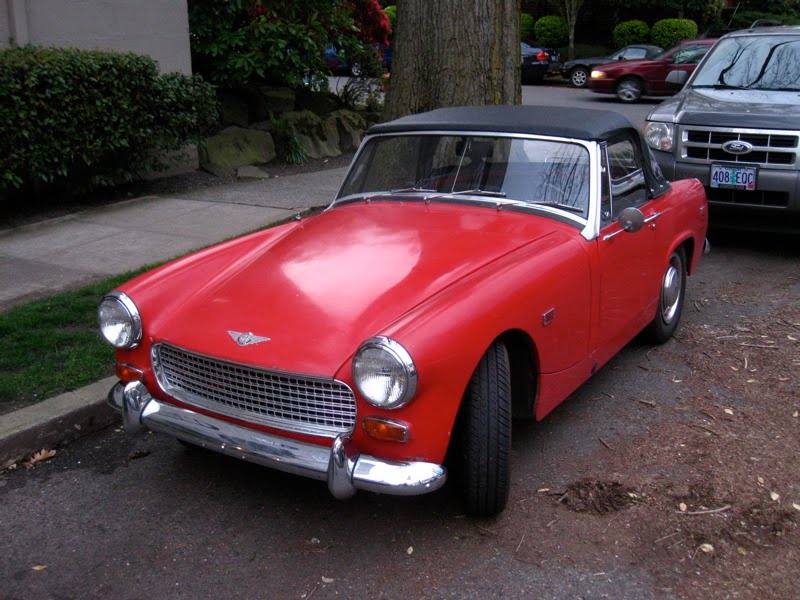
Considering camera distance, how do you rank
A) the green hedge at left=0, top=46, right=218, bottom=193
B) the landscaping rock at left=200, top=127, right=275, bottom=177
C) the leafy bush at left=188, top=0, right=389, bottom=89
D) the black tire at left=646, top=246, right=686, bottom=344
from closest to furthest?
the black tire at left=646, top=246, right=686, bottom=344 → the green hedge at left=0, top=46, right=218, bottom=193 → the landscaping rock at left=200, top=127, right=275, bottom=177 → the leafy bush at left=188, top=0, right=389, bottom=89

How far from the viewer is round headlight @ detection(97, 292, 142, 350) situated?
12.0 ft

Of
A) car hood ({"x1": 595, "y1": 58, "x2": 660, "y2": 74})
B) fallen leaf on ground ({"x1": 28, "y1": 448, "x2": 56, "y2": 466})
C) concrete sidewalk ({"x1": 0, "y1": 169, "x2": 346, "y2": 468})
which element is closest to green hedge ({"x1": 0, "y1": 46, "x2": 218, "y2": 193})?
concrete sidewalk ({"x1": 0, "y1": 169, "x2": 346, "y2": 468})

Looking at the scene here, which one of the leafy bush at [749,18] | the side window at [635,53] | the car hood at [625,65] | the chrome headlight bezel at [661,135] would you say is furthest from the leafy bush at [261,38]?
the leafy bush at [749,18]

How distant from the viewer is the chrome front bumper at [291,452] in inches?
121

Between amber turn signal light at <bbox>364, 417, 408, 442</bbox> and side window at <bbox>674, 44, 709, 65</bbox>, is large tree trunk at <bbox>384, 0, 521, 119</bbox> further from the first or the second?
side window at <bbox>674, 44, 709, 65</bbox>

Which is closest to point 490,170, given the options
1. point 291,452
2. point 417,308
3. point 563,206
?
point 563,206

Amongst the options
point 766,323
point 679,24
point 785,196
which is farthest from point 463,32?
point 679,24

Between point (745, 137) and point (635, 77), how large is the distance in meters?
14.7

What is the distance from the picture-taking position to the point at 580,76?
25531mm

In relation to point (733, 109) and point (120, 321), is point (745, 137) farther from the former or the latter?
point (120, 321)

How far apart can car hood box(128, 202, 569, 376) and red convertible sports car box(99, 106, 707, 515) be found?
0.04 ft

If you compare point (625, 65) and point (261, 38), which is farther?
point (625, 65)

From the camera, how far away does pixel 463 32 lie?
7.52 metres

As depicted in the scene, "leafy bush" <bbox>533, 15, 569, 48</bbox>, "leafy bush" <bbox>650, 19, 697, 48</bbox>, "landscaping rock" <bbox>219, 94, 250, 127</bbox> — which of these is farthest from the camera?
"leafy bush" <bbox>533, 15, 569, 48</bbox>
